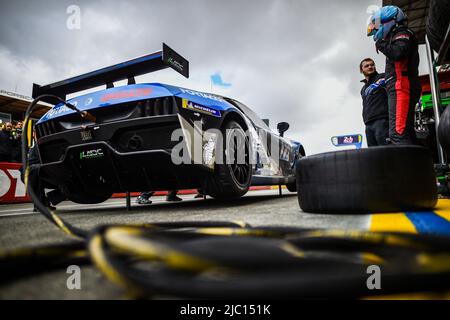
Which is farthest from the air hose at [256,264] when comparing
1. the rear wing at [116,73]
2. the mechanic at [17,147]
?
the mechanic at [17,147]

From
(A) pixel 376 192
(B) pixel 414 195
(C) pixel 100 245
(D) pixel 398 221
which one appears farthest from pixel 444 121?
(C) pixel 100 245

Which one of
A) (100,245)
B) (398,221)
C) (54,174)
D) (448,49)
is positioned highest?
(448,49)

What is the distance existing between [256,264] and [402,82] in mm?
2727

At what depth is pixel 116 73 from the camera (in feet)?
8.29

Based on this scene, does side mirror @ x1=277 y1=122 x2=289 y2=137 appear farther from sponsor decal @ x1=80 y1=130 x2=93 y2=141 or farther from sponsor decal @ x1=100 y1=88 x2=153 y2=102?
sponsor decal @ x1=80 y1=130 x2=93 y2=141

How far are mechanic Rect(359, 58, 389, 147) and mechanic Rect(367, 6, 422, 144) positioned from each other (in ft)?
2.39

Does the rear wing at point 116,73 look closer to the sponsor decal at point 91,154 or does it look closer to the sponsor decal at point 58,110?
the sponsor decal at point 58,110

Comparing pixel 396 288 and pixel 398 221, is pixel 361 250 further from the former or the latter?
pixel 398 221

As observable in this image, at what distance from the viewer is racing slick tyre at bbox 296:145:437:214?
153cm

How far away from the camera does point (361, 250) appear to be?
2.34ft

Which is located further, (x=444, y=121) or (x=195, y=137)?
(x=195, y=137)

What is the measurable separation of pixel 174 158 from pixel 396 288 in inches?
67.6

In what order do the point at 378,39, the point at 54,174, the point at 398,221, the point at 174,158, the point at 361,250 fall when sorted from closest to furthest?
the point at 361,250, the point at 398,221, the point at 174,158, the point at 54,174, the point at 378,39

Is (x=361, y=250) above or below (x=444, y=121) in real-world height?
below
